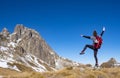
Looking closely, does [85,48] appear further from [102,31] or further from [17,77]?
[17,77]

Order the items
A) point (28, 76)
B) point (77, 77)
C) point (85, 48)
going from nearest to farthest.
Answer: point (77, 77) → point (28, 76) → point (85, 48)

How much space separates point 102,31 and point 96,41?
122 cm

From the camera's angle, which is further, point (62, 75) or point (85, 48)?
point (85, 48)

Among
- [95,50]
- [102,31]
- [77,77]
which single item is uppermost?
[102,31]

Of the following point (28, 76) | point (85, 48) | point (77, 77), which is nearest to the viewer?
point (77, 77)

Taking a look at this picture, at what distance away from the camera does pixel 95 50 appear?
26.3 meters

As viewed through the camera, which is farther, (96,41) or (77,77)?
(96,41)

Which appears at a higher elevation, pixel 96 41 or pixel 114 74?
pixel 96 41

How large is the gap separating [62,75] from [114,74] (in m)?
6.20

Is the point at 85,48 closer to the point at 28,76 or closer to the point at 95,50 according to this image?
the point at 95,50

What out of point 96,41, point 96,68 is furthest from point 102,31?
point 96,68

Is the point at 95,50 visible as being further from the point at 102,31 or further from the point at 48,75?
the point at 48,75

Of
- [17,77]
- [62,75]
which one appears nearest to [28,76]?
[17,77]

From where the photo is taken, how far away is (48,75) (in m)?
25.1
